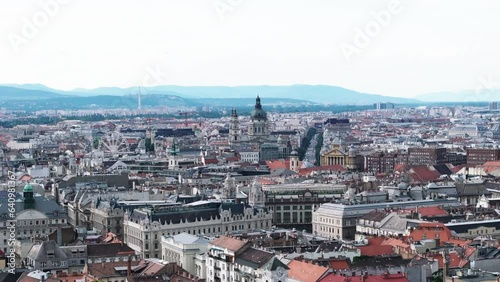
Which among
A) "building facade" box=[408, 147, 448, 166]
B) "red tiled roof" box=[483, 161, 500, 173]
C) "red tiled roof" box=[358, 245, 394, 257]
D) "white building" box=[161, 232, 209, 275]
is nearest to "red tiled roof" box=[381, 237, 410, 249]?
"red tiled roof" box=[358, 245, 394, 257]

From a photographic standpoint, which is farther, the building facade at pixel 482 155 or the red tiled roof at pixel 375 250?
the building facade at pixel 482 155

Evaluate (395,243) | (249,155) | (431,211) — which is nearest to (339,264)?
(395,243)

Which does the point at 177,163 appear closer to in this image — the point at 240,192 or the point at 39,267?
the point at 240,192

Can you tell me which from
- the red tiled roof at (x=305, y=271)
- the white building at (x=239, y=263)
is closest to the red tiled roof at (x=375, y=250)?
the red tiled roof at (x=305, y=271)

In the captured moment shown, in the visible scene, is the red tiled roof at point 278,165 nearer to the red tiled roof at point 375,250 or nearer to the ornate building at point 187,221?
the ornate building at point 187,221

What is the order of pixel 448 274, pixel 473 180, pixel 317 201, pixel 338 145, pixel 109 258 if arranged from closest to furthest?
1. pixel 448 274
2. pixel 109 258
3. pixel 317 201
4. pixel 473 180
5. pixel 338 145

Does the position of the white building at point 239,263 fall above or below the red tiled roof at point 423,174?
above

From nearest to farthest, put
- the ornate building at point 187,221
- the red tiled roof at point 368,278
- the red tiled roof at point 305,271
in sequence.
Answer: the red tiled roof at point 368,278
the red tiled roof at point 305,271
the ornate building at point 187,221

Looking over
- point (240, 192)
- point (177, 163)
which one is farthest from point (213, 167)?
point (240, 192)

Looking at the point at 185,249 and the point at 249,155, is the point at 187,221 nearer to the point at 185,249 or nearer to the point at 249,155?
the point at 185,249
